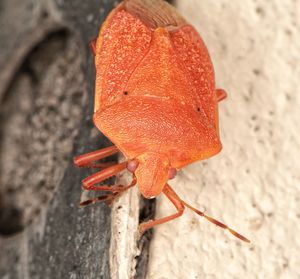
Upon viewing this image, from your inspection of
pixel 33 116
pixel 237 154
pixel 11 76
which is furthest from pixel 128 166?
pixel 11 76

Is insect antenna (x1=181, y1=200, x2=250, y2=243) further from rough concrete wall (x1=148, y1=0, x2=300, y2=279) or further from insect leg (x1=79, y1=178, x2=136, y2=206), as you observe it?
insect leg (x1=79, y1=178, x2=136, y2=206)

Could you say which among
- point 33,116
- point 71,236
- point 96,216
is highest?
point 96,216

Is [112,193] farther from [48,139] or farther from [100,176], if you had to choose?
[48,139]

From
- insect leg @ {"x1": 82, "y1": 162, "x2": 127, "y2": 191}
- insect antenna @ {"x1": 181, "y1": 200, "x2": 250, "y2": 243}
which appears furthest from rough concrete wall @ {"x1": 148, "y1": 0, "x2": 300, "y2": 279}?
insect leg @ {"x1": 82, "y1": 162, "x2": 127, "y2": 191}

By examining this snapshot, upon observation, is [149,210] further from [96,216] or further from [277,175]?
[277,175]

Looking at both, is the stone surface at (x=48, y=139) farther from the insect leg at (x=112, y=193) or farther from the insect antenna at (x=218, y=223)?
the insect antenna at (x=218, y=223)

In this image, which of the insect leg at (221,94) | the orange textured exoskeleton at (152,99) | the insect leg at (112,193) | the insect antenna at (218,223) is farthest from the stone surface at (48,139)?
the insect leg at (221,94)

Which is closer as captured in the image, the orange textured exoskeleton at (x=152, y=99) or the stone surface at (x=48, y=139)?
the orange textured exoskeleton at (x=152, y=99)
